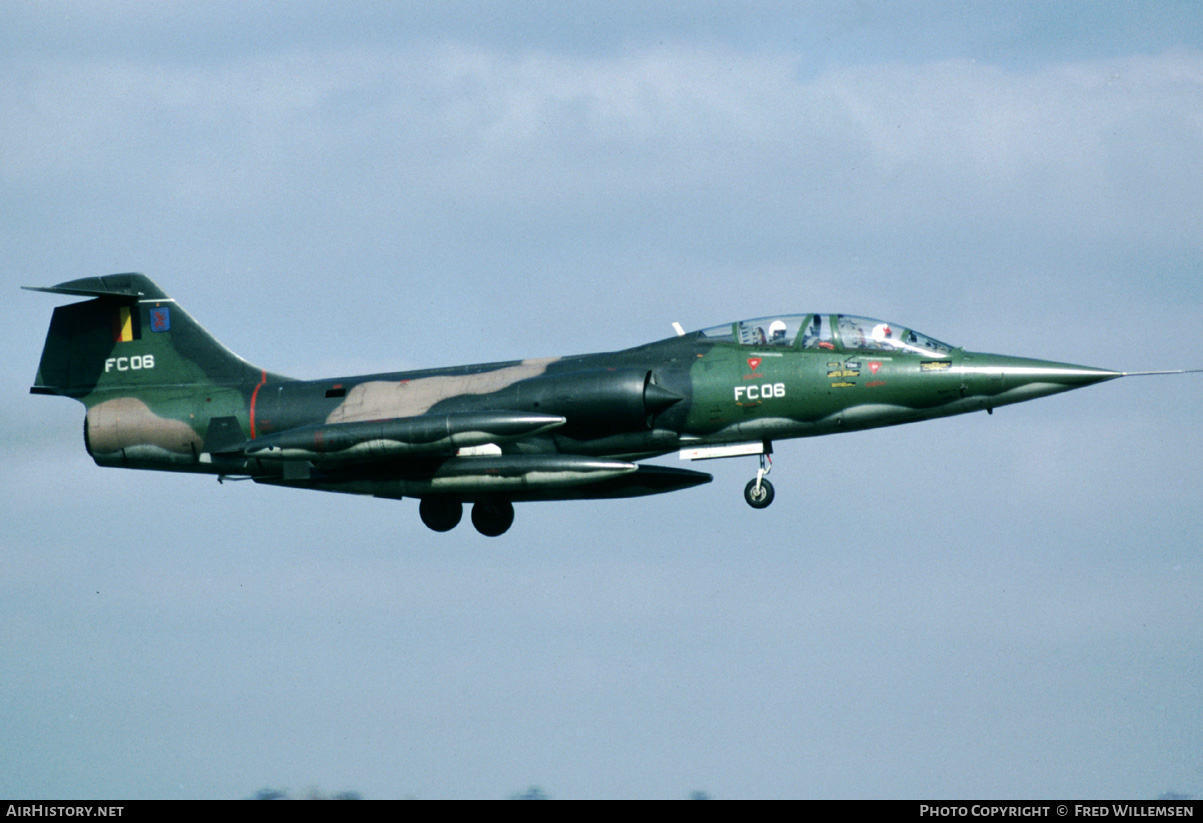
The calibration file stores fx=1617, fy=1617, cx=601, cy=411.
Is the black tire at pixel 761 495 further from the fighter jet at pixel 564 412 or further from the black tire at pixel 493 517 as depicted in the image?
the black tire at pixel 493 517

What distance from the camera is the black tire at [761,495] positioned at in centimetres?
2695

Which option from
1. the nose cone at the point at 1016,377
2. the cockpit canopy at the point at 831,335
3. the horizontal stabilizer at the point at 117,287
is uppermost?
the horizontal stabilizer at the point at 117,287

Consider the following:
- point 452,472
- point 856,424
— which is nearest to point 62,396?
point 452,472

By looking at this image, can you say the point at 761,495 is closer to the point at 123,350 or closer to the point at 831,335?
the point at 831,335

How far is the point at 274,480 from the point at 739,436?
856 centimetres

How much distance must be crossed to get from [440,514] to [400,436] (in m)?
3.26

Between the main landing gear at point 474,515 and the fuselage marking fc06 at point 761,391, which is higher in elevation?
the fuselage marking fc06 at point 761,391

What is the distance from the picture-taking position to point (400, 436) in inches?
1070

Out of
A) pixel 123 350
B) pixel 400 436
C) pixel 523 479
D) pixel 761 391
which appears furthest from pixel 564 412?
pixel 123 350

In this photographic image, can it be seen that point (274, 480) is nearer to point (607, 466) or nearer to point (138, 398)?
point (138, 398)

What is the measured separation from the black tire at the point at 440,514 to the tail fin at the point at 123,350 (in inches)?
156

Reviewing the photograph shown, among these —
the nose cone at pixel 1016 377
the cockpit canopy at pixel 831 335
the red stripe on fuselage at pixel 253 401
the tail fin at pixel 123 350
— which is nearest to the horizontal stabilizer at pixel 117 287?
the tail fin at pixel 123 350
